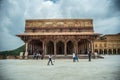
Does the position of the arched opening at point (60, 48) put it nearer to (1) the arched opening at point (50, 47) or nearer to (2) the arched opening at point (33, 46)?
(1) the arched opening at point (50, 47)

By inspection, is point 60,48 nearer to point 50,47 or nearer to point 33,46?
point 50,47

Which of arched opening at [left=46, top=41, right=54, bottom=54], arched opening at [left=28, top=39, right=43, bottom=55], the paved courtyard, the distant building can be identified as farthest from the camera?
the distant building

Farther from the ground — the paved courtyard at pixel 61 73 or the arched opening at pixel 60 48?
the arched opening at pixel 60 48

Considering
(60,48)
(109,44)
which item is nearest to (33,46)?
(60,48)

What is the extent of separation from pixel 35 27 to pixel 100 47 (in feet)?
117

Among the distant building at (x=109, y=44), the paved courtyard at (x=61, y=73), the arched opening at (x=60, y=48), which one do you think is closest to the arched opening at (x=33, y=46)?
the arched opening at (x=60, y=48)

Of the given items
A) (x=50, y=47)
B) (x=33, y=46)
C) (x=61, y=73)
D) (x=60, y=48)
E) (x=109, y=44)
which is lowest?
(x=61, y=73)

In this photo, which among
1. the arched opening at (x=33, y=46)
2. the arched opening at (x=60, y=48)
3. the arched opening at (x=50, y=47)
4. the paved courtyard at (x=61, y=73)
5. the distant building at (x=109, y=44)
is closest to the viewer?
the paved courtyard at (x=61, y=73)

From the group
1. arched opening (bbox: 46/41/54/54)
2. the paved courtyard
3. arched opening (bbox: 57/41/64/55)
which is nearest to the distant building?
arched opening (bbox: 57/41/64/55)

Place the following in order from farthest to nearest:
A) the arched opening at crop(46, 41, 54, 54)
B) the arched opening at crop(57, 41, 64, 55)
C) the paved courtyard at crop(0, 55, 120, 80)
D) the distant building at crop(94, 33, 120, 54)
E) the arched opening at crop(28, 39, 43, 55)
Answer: the distant building at crop(94, 33, 120, 54) → the arched opening at crop(46, 41, 54, 54) → the arched opening at crop(57, 41, 64, 55) → the arched opening at crop(28, 39, 43, 55) → the paved courtyard at crop(0, 55, 120, 80)

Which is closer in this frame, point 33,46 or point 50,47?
point 33,46

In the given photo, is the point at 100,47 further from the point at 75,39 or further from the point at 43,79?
the point at 43,79

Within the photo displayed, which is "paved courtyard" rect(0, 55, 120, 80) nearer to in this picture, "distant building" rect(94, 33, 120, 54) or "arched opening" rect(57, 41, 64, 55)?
"arched opening" rect(57, 41, 64, 55)

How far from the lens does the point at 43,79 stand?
20.5 feet
